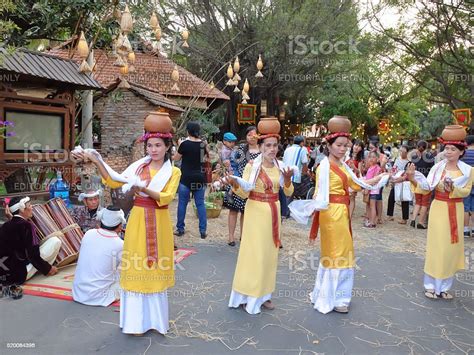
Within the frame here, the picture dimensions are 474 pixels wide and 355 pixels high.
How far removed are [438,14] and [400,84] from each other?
57.2 feet

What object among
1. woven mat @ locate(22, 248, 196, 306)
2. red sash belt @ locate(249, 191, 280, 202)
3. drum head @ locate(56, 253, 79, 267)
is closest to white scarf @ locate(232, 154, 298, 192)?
red sash belt @ locate(249, 191, 280, 202)

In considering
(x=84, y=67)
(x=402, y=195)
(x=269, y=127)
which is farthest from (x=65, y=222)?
(x=402, y=195)

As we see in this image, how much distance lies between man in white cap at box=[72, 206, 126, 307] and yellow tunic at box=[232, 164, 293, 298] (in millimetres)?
1315

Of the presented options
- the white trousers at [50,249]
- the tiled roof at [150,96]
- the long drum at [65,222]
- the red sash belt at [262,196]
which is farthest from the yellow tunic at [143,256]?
the tiled roof at [150,96]

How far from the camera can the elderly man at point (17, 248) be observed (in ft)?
14.2

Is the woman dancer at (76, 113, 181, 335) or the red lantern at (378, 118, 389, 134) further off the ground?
the red lantern at (378, 118, 389, 134)

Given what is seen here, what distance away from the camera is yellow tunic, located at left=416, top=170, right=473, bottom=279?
457 cm

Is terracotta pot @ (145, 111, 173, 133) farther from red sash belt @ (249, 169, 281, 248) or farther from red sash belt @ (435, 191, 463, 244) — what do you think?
red sash belt @ (435, 191, 463, 244)

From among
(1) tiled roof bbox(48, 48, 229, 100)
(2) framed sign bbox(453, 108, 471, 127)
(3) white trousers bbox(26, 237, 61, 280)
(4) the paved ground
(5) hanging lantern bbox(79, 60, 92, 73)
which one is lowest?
(4) the paved ground

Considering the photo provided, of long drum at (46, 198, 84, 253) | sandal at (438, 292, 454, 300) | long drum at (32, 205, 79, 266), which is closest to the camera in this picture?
sandal at (438, 292, 454, 300)

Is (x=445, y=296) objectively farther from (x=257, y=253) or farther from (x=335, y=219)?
(x=257, y=253)

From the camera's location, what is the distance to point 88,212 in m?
5.86

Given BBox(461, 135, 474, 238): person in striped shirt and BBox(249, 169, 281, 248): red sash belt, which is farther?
BBox(461, 135, 474, 238): person in striped shirt

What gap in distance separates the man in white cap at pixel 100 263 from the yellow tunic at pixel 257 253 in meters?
1.32
